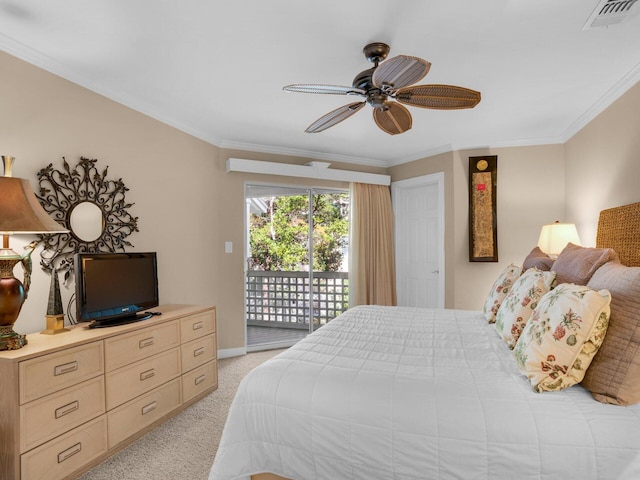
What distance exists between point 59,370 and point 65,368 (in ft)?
0.10

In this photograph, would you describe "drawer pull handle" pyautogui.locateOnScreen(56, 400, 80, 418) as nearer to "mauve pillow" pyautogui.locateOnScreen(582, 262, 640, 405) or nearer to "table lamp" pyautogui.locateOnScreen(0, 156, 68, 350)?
"table lamp" pyautogui.locateOnScreen(0, 156, 68, 350)

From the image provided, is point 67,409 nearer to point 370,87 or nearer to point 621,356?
point 370,87

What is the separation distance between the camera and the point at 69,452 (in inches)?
75.5

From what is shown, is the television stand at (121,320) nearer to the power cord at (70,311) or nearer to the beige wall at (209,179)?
the power cord at (70,311)

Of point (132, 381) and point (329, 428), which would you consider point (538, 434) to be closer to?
point (329, 428)

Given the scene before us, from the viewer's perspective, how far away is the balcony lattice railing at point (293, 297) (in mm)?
4477

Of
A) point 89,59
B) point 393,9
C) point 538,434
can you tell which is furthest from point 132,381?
point 393,9

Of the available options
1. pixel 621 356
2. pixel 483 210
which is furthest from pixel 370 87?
pixel 483 210

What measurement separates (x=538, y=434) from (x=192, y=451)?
195 cm

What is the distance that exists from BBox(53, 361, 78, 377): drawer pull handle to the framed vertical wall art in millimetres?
3873

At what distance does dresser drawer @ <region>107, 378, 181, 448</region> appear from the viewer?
86.0 inches

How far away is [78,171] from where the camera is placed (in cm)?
255

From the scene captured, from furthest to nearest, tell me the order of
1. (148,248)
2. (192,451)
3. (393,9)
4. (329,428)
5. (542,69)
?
(148,248) → (542,69) → (192,451) → (393,9) → (329,428)

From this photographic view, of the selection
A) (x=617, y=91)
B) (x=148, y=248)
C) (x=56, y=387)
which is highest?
(x=617, y=91)
